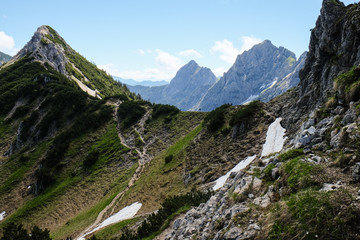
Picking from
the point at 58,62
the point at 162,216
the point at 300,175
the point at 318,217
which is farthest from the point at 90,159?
the point at 58,62

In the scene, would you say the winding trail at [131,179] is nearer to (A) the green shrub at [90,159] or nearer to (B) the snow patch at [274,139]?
(A) the green shrub at [90,159]

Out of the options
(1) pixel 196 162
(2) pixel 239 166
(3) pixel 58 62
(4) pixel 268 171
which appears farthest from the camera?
(3) pixel 58 62

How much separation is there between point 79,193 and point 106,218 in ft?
54.7

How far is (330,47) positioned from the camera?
90.9 ft

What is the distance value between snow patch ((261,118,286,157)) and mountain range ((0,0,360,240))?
0.58ft

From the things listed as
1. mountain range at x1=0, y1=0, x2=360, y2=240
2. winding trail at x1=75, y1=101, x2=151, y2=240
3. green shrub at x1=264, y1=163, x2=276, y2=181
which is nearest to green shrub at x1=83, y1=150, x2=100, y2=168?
mountain range at x1=0, y1=0, x2=360, y2=240

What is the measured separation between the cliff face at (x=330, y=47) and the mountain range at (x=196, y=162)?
14 cm

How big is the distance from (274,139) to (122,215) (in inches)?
858

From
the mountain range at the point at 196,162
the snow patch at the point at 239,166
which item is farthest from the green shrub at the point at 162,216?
the snow patch at the point at 239,166

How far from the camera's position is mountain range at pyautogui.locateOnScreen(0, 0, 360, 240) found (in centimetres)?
919

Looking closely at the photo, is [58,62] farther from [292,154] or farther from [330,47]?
[292,154]

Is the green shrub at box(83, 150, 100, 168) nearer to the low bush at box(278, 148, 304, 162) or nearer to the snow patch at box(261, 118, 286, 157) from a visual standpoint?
the snow patch at box(261, 118, 286, 157)

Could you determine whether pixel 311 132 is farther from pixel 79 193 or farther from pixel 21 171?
pixel 21 171

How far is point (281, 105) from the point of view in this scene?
34.9 metres
